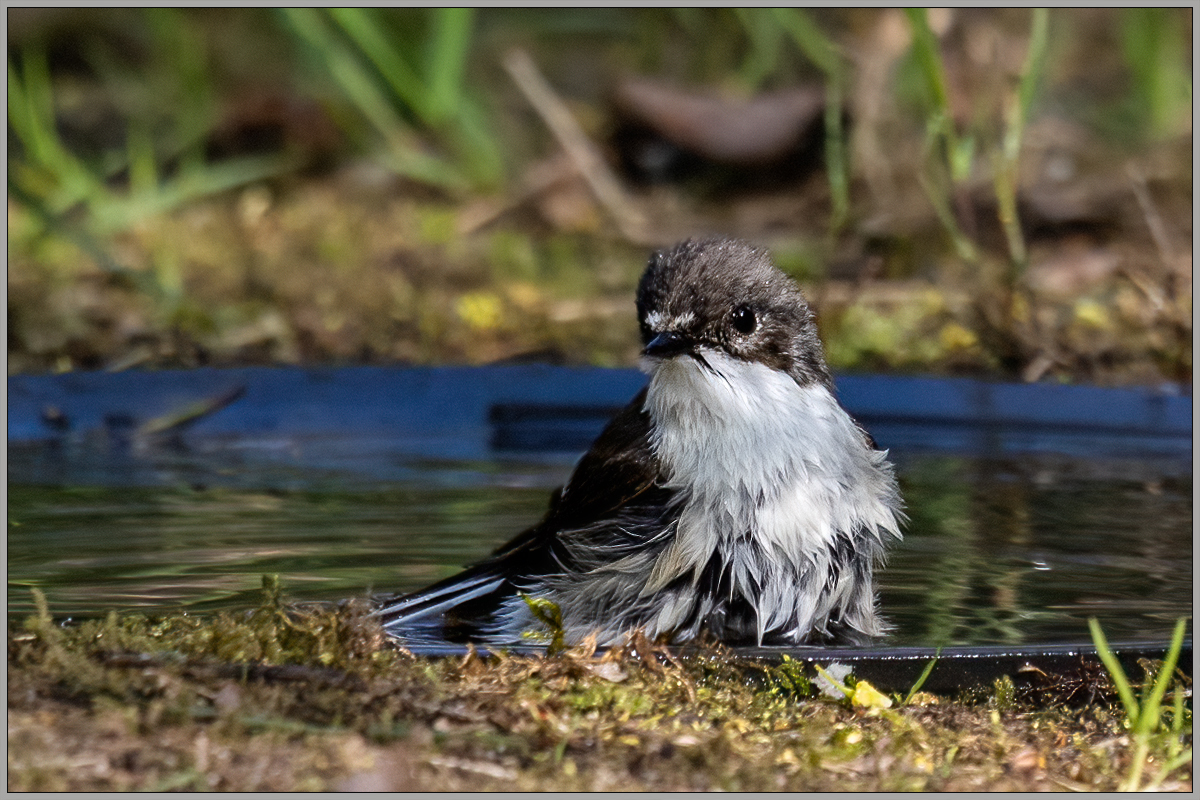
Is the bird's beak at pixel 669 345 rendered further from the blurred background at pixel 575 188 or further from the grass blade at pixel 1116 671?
the blurred background at pixel 575 188

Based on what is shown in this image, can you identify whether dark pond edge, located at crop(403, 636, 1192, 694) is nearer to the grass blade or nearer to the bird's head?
the grass blade

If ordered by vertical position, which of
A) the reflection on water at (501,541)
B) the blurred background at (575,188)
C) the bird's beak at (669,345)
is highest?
the blurred background at (575,188)

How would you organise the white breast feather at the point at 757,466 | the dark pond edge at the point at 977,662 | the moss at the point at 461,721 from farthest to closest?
the white breast feather at the point at 757,466, the dark pond edge at the point at 977,662, the moss at the point at 461,721

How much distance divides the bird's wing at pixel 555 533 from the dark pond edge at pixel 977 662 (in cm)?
85

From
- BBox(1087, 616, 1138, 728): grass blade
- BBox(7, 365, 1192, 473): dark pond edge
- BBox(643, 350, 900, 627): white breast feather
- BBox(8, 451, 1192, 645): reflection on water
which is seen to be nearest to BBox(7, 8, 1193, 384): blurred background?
BBox(7, 365, 1192, 473): dark pond edge

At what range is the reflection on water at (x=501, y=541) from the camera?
381 cm

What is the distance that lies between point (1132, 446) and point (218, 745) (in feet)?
13.2

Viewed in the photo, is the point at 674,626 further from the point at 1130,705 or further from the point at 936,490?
the point at 936,490

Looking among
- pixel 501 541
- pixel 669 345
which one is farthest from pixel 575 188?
pixel 669 345

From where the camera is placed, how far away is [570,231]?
882 centimetres

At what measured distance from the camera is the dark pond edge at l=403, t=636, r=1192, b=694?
309 centimetres

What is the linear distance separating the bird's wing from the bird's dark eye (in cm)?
37

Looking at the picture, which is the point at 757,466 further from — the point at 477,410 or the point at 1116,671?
the point at 477,410

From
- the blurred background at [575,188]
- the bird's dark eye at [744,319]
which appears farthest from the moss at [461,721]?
the blurred background at [575,188]
